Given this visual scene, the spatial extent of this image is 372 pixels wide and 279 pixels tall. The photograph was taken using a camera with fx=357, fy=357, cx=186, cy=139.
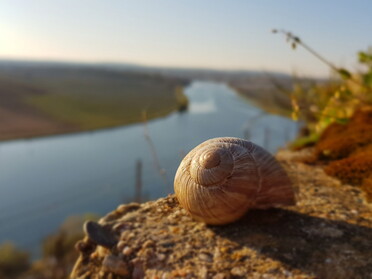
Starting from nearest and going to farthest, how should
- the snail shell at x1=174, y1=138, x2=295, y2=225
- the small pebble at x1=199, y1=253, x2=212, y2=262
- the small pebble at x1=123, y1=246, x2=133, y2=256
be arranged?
1. the snail shell at x1=174, y1=138, x2=295, y2=225
2. the small pebble at x1=199, y1=253, x2=212, y2=262
3. the small pebble at x1=123, y1=246, x2=133, y2=256

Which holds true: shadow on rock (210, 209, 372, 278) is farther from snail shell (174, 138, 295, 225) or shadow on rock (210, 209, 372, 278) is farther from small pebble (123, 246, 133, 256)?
small pebble (123, 246, 133, 256)

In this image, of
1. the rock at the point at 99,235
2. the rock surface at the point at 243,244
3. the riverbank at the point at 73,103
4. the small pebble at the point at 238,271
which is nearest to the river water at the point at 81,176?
the riverbank at the point at 73,103

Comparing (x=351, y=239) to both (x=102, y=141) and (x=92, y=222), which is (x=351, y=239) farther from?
(x=102, y=141)

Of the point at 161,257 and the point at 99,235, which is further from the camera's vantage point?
the point at 99,235

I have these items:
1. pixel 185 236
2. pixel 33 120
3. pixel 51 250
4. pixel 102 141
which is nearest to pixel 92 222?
pixel 185 236

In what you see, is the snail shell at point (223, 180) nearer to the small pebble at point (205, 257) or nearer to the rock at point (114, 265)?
the small pebble at point (205, 257)

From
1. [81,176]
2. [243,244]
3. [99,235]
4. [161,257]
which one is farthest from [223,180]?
[81,176]

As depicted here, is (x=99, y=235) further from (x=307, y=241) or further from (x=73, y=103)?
(x=73, y=103)

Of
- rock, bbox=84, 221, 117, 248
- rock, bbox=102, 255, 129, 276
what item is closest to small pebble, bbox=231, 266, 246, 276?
rock, bbox=102, 255, 129, 276
